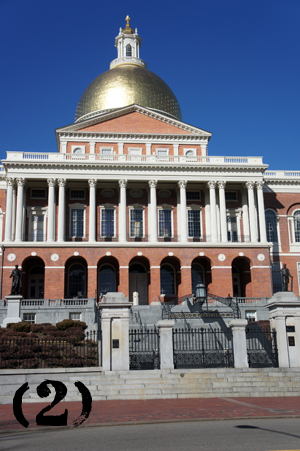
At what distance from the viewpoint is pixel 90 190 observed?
1806 inches

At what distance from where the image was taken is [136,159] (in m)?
47.6

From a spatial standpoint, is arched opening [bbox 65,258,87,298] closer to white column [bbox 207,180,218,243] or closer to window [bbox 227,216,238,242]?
white column [bbox 207,180,218,243]

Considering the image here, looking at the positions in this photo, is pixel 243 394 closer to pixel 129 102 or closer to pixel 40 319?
pixel 40 319

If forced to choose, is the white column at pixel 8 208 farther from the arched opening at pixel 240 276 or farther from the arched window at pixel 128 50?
the arched window at pixel 128 50

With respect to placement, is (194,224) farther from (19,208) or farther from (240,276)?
(19,208)

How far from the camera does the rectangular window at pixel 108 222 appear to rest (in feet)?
154

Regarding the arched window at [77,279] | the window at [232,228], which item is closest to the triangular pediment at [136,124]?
the window at [232,228]

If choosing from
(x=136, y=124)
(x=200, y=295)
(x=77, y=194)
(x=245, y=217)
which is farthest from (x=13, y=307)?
(x=136, y=124)

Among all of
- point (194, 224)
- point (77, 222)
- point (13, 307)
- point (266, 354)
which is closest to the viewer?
point (266, 354)

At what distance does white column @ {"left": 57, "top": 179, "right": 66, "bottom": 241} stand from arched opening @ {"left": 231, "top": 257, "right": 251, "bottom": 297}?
16.1 m

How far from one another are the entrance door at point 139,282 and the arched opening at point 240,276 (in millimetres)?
8409

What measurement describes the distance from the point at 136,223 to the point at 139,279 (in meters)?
5.26

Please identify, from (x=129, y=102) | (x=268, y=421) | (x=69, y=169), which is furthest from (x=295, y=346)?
(x=129, y=102)

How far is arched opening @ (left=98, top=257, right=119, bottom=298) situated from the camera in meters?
46.5
